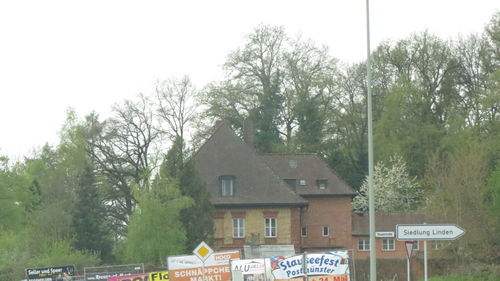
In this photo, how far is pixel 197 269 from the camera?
38.6 m

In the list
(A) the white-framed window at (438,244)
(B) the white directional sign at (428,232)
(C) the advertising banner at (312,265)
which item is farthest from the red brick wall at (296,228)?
(B) the white directional sign at (428,232)

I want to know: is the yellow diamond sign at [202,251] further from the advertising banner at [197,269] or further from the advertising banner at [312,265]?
the advertising banner at [197,269]

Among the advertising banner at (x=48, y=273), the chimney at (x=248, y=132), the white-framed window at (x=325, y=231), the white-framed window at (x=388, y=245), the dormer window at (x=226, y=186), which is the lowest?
the white-framed window at (x=388, y=245)

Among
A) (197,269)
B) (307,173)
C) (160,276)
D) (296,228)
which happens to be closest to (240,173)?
(296,228)

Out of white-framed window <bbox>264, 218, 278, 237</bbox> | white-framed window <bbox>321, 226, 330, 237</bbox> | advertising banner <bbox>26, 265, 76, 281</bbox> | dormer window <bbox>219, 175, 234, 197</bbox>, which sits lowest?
advertising banner <bbox>26, 265, 76, 281</bbox>

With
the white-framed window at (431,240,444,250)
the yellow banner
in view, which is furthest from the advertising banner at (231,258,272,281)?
the white-framed window at (431,240,444,250)

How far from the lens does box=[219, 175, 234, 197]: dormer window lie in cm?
6625

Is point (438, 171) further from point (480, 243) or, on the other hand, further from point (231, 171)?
point (231, 171)

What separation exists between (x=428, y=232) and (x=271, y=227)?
134 feet

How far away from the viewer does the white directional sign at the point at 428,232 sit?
2567 cm

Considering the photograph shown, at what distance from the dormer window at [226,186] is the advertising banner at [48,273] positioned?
21759 mm

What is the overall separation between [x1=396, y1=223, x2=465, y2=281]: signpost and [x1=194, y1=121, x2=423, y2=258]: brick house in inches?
1461

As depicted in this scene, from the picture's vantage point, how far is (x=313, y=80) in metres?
79.9

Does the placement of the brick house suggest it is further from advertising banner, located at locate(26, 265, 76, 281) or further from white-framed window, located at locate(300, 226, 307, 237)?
advertising banner, located at locate(26, 265, 76, 281)
